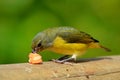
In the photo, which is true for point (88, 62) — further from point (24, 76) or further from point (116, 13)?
point (116, 13)

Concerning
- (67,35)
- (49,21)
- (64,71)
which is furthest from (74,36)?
(64,71)

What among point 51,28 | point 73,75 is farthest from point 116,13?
point 73,75

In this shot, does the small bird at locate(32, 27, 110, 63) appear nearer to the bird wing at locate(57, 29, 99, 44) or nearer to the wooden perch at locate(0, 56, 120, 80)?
the bird wing at locate(57, 29, 99, 44)

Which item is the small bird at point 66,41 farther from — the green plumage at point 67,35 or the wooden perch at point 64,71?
the wooden perch at point 64,71

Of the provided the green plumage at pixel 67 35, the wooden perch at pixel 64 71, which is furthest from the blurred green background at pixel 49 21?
the wooden perch at pixel 64 71

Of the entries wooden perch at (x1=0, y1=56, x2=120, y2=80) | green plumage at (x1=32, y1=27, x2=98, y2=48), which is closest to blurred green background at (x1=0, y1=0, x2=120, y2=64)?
green plumage at (x1=32, y1=27, x2=98, y2=48)
